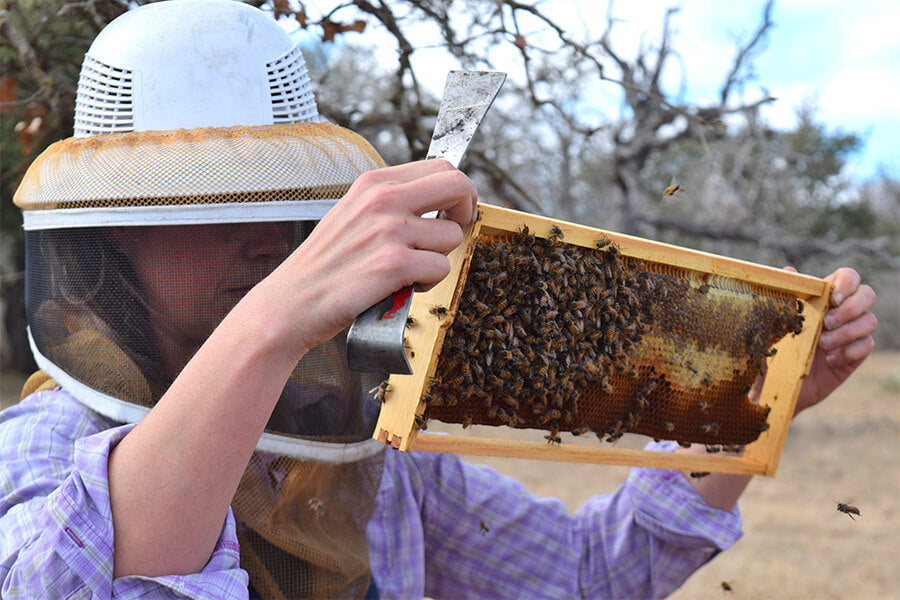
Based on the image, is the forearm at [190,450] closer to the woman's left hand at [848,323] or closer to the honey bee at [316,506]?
the honey bee at [316,506]

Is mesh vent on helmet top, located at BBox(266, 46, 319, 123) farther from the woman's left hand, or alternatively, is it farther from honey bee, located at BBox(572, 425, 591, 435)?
the woman's left hand

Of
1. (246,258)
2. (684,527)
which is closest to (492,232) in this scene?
(246,258)

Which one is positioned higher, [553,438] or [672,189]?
[672,189]

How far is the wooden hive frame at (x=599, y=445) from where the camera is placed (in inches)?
65.6

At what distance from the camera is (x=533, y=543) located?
262cm

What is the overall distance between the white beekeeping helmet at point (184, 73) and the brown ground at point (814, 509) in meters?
3.78

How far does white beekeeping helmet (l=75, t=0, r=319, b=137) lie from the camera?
193 cm

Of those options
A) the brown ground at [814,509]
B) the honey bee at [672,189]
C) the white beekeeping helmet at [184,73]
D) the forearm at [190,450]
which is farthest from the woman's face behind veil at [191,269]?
the brown ground at [814,509]

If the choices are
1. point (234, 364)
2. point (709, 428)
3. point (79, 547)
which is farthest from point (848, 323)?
point (79, 547)

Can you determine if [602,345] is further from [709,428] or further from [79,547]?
[79,547]

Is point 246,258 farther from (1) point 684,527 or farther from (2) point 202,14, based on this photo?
(1) point 684,527

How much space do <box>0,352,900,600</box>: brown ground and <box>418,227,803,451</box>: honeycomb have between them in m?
2.50

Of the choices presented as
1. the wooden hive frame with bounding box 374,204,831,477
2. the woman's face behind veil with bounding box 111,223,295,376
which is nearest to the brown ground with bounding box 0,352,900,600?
the wooden hive frame with bounding box 374,204,831,477

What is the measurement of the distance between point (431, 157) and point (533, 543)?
5.33 ft
